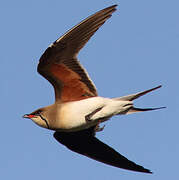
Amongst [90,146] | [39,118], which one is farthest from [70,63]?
[90,146]

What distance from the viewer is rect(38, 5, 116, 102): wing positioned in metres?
8.50

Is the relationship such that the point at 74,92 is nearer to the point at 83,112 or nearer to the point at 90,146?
the point at 83,112

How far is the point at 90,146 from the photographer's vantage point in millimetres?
10078

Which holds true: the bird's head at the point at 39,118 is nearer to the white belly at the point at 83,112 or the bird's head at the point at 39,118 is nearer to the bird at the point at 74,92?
the bird at the point at 74,92

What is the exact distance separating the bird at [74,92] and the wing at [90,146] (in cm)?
44

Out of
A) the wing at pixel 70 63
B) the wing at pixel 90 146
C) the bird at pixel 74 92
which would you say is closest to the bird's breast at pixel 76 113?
the bird at pixel 74 92

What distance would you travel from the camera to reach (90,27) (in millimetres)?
8523

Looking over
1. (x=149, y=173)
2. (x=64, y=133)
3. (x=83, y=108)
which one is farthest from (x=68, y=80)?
(x=149, y=173)

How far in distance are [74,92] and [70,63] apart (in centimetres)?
58

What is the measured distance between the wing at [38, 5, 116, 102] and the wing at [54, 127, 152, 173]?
1028 millimetres

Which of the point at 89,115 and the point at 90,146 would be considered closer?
the point at 89,115

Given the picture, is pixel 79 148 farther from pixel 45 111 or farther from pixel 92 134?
pixel 45 111

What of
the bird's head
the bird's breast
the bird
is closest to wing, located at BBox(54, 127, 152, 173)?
the bird

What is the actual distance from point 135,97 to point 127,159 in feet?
4.03
